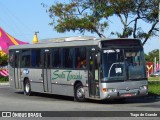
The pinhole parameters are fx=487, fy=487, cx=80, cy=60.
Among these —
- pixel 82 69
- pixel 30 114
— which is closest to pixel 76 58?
pixel 82 69

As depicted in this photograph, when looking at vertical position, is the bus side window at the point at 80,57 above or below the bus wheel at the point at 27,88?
above

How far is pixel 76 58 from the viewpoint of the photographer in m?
21.7

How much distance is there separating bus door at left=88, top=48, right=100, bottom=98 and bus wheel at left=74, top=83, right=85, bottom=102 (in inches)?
29.6

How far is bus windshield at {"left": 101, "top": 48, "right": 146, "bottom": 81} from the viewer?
20.0 metres

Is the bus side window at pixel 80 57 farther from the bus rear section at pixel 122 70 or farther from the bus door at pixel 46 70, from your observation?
the bus door at pixel 46 70

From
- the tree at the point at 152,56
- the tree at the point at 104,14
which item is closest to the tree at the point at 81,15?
the tree at the point at 104,14

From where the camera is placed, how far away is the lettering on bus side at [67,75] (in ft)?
70.7

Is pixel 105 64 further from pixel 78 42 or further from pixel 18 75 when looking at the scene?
pixel 18 75

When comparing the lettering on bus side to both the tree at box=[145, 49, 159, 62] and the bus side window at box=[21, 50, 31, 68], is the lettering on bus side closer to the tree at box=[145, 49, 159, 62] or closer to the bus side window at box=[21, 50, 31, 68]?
the bus side window at box=[21, 50, 31, 68]

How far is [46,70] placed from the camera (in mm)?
24094

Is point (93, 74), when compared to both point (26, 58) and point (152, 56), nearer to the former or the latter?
point (26, 58)

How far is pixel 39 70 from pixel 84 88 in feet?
14.0

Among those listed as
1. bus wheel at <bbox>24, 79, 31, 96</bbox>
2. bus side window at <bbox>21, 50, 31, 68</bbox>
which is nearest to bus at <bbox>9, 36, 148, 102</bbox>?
bus side window at <bbox>21, 50, 31, 68</bbox>

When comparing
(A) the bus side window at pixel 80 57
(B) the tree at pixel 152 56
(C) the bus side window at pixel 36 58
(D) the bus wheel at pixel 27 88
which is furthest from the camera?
(B) the tree at pixel 152 56
